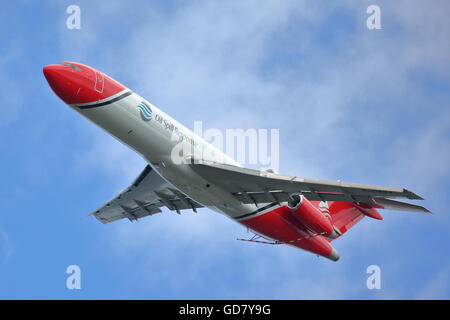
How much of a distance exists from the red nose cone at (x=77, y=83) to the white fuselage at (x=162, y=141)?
1.35ft

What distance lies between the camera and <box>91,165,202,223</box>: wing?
2730 cm

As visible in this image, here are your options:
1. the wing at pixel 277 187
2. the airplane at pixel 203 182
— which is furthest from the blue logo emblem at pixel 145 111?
the wing at pixel 277 187

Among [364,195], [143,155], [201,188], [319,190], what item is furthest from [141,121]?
[364,195]

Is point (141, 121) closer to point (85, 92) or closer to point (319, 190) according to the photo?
point (85, 92)

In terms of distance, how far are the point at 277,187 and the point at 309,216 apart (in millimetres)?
3044

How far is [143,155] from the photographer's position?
22.5 metres

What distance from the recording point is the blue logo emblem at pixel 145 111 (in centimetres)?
2189

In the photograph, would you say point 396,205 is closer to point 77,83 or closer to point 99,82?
point 99,82

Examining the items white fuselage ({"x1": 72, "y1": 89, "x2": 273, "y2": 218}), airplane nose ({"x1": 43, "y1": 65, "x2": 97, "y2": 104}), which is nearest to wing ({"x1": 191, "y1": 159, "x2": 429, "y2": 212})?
white fuselage ({"x1": 72, "y1": 89, "x2": 273, "y2": 218})

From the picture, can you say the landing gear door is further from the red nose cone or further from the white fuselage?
the white fuselage

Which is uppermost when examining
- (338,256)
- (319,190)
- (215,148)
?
(215,148)

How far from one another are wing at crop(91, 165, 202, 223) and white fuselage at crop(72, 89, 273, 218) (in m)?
3.52

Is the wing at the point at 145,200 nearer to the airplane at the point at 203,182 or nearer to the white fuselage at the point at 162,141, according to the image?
the airplane at the point at 203,182

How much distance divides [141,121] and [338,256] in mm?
12870
